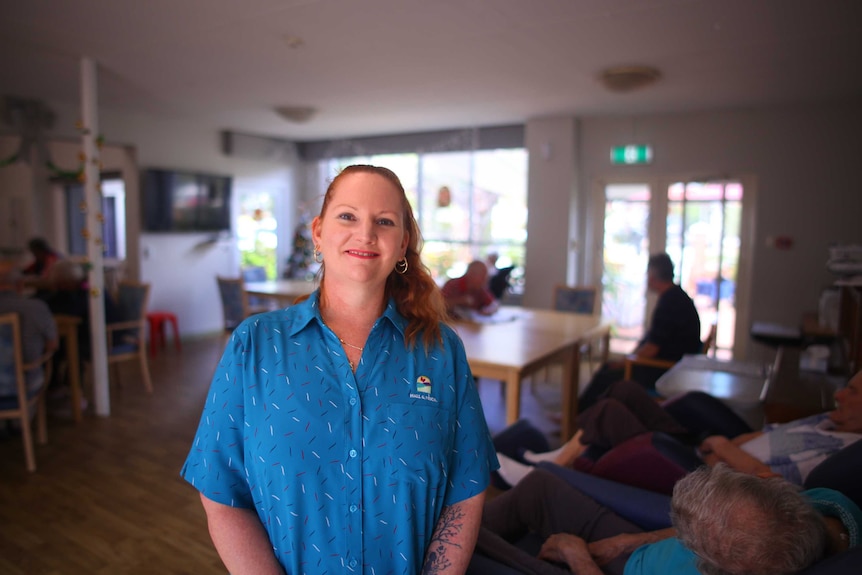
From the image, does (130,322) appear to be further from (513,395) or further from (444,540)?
(444,540)

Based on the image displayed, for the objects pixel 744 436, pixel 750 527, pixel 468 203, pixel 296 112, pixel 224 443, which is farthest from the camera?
pixel 468 203

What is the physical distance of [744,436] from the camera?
2.46m

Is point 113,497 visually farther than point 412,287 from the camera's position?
Yes

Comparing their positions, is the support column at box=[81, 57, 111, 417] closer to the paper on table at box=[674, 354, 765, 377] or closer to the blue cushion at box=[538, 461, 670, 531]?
the blue cushion at box=[538, 461, 670, 531]

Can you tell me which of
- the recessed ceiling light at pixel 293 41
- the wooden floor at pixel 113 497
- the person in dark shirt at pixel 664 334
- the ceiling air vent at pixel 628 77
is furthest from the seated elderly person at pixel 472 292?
the recessed ceiling light at pixel 293 41

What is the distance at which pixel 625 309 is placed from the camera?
6473mm

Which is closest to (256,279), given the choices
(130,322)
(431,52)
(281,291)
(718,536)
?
(281,291)

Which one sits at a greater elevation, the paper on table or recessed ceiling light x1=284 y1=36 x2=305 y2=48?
recessed ceiling light x1=284 y1=36 x2=305 y2=48

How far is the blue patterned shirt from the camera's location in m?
1.13

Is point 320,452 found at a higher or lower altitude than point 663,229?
lower

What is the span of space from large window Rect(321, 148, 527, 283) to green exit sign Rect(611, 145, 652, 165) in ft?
3.73

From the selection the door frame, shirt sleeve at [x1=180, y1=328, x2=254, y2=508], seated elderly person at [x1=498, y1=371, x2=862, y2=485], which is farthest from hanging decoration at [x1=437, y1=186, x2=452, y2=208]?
shirt sleeve at [x1=180, y1=328, x2=254, y2=508]

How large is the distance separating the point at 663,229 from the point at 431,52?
3457mm

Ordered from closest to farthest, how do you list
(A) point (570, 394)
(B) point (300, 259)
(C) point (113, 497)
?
(C) point (113, 497)
(A) point (570, 394)
(B) point (300, 259)
